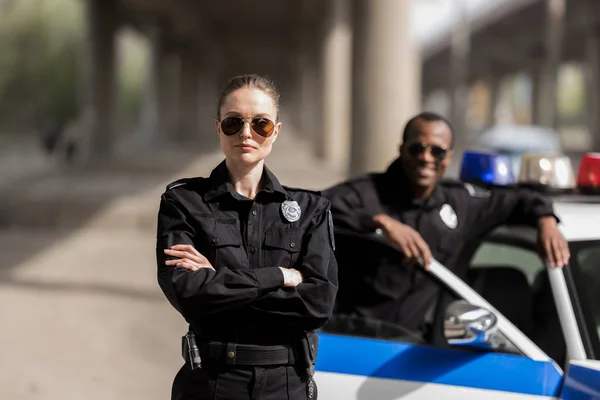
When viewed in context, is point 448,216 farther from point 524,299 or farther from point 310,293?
point 310,293

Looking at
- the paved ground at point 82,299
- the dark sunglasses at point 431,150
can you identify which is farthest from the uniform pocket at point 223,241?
the paved ground at point 82,299

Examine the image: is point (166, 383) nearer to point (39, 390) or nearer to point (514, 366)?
point (39, 390)

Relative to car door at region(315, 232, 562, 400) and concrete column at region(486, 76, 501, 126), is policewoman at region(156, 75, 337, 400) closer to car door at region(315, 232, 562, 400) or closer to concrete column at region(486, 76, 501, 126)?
car door at region(315, 232, 562, 400)

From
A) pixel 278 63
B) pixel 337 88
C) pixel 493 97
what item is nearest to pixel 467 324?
pixel 337 88

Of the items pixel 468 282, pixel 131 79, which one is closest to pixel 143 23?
pixel 131 79

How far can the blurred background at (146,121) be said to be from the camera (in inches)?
303

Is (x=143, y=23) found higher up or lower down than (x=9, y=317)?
higher up

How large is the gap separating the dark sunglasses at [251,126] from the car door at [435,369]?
1.19 m

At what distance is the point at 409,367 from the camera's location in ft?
11.1

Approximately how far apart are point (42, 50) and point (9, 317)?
54.3m

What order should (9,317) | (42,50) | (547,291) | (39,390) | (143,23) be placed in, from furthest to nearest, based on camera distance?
(42,50), (143,23), (9,317), (39,390), (547,291)

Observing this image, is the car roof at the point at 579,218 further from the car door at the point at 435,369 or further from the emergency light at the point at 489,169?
the car door at the point at 435,369

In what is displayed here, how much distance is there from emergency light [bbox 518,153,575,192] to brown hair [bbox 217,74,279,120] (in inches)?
81.6

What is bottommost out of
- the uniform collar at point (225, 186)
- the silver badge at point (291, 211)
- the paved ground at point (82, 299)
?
the paved ground at point (82, 299)
